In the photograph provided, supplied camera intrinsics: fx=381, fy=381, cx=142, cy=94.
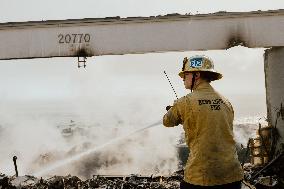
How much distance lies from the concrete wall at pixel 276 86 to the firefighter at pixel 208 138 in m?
8.09

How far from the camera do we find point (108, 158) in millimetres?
29359

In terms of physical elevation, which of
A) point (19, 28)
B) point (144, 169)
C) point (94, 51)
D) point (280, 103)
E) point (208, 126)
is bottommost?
point (144, 169)

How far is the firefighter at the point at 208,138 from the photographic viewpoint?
9.06 feet

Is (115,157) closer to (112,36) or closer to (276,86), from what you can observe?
(276,86)

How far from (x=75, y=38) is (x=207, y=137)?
704 centimetres

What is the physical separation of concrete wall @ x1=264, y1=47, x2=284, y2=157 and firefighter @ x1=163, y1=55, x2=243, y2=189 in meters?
8.09

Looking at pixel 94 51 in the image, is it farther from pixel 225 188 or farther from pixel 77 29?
pixel 225 188

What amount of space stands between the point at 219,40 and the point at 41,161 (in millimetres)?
24227

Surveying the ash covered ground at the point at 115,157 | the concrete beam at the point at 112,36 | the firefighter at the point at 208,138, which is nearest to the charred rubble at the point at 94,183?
the concrete beam at the point at 112,36

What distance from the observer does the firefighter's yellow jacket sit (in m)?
2.76

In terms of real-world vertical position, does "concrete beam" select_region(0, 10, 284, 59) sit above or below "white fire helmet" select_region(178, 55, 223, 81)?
above

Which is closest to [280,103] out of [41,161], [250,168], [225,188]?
[250,168]

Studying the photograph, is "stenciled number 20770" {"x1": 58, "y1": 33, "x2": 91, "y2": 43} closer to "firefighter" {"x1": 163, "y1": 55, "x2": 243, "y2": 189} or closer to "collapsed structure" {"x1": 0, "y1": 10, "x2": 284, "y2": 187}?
"collapsed structure" {"x1": 0, "y1": 10, "x2": 284, "y2": 187}

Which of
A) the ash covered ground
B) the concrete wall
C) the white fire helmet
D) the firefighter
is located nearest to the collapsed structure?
the concrete wall
